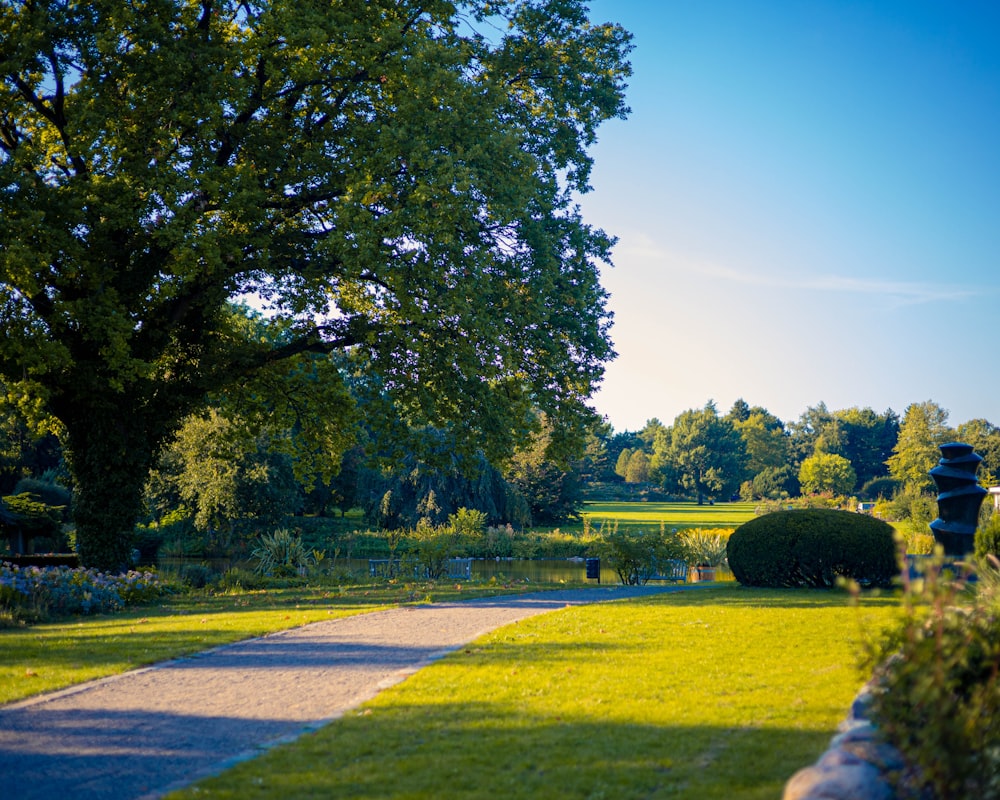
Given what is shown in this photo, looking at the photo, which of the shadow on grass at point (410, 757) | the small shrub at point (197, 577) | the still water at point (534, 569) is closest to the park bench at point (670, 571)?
the still water at point (534, 569)

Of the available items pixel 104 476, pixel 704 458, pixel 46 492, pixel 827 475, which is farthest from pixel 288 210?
pixel 704 458

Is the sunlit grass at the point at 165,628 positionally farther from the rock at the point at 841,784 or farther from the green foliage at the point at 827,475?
the green foliage at the point at 827,475

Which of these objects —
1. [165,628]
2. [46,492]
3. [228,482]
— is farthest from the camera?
[228,482]

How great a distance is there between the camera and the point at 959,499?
16.8m

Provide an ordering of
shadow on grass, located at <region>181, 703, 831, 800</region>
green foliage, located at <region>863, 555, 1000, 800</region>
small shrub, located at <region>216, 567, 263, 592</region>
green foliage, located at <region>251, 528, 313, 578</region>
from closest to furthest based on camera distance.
Answer: green foliage, located at <region>863, 555, 1000, 800</region> → shadow on grass, located at <region>181, 703, 831, 800</region> → small shrub, located at <region>216, 567, 263, 592</region> → green foliage, located at <region>251, 528, 313, 578</region>

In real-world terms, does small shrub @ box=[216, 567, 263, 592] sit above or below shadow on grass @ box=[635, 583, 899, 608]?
below

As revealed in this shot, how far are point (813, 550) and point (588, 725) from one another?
11.8 m

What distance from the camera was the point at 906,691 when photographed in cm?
440

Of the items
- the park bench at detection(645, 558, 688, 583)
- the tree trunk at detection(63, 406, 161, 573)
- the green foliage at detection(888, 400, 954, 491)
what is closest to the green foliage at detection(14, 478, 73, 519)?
the tree trunk at detection(63, 406, 161, 573)

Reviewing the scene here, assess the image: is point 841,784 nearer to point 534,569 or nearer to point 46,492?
point 534,569

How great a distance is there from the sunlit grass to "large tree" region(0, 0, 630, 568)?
11.8ft

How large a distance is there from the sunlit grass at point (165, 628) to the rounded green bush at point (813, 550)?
16.3ft

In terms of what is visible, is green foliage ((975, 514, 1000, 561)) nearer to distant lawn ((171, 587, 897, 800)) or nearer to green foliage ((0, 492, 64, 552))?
distant lawn ((171, 587, 897, 800))

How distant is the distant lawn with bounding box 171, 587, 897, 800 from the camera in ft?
16.4
